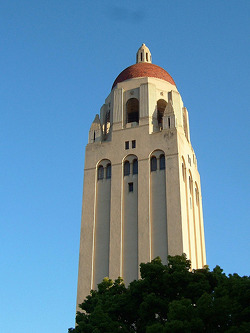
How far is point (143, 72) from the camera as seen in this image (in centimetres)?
4647

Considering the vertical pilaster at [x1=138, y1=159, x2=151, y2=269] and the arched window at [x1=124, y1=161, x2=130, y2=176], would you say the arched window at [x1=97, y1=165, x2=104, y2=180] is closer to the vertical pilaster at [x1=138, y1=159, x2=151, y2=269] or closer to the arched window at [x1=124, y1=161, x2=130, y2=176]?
the arched window at [x1=124, y1=161, x2=130, y2=176]

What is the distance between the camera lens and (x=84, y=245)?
37.9 meters

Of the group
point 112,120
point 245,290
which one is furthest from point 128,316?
point 112,120

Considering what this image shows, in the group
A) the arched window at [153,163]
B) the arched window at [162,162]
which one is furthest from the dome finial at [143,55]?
the arched window at [162,162]

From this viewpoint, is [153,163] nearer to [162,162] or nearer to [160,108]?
[162,162]

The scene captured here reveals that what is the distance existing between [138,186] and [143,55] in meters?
17.9

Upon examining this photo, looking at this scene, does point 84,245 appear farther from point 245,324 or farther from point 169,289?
point 245,324

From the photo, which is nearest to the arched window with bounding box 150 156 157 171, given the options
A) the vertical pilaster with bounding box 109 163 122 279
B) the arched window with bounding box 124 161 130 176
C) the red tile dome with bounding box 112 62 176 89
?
the arched window with bounding box 124 161 130 176

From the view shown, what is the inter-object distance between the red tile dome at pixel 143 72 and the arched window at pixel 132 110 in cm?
286

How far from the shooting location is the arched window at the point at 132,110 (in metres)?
44.9

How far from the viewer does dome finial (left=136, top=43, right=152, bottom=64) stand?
5047 cm

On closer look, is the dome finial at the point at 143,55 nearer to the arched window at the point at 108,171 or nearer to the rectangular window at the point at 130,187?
the arched window at the point at 108,171

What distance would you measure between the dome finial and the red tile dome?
6.43 feet

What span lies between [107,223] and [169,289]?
15.4 metres
